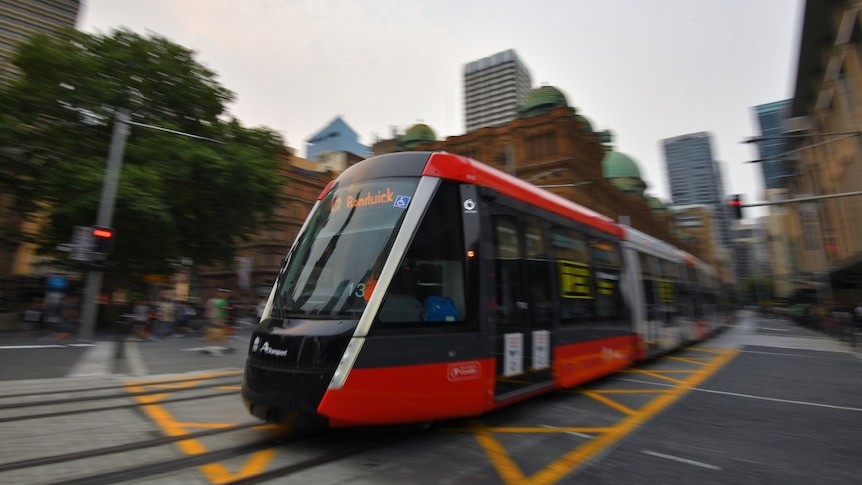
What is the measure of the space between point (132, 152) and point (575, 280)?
19054mm

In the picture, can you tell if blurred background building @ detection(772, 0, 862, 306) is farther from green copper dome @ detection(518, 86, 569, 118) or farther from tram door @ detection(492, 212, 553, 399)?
tram door @ detection(492, 212, 553, 399)

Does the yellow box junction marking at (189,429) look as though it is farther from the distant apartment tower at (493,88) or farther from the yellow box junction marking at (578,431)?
the distant apartment tower at (493,88)

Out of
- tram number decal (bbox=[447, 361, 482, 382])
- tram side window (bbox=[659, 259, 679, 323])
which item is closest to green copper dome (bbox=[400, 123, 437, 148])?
tram side window (bbox=[659, 259, 679, 323])

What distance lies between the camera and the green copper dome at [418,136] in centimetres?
5673

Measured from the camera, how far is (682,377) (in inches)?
376

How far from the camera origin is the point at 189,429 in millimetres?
4918

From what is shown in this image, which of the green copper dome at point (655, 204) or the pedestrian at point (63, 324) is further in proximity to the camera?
the green copper dome at point (655, 204)

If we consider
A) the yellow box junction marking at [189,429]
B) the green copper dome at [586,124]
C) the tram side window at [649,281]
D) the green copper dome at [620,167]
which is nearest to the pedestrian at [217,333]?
the yellow box junction marking at [189,429]

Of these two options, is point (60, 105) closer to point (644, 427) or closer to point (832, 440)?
point (644, 427)

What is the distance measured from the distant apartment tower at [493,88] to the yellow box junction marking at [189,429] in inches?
5526

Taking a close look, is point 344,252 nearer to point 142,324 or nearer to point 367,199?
point 367,199

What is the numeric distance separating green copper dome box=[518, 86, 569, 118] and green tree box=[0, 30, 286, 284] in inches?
1323

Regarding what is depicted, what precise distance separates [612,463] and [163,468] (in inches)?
159

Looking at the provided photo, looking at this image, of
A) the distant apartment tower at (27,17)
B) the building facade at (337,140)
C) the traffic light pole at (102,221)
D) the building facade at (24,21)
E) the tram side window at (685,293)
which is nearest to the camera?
the traffic light pole at (102,221)
